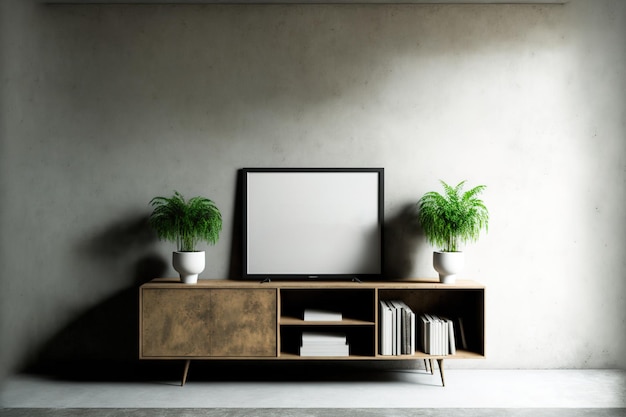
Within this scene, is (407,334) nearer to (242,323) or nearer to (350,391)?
(350,391)

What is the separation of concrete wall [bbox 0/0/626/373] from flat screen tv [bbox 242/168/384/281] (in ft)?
0.39

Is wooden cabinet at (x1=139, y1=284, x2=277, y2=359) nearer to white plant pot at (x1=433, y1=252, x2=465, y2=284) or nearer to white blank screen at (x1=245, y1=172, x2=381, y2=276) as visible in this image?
white blank screen at (x1=245, y1=172, x2=381, y2=276)

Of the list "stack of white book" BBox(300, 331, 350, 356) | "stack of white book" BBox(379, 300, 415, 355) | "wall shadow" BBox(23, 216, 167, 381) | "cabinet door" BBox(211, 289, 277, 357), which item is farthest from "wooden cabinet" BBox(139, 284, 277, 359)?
"stack of white book" BBox(379, 300, 415, 355)

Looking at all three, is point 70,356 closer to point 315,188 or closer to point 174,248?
point 174,248

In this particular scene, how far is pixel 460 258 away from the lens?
364 cm

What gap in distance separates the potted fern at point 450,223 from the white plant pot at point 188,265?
5.26 ft

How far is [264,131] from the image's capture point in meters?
3.94

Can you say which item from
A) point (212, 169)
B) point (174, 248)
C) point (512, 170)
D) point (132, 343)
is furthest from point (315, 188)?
point (132, 343)

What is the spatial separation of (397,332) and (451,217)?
2.84 feet

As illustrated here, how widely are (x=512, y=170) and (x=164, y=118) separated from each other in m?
2.66

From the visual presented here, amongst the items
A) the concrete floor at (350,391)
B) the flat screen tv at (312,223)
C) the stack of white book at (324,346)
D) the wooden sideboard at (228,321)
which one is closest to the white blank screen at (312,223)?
the flat screen tv at (312,223)

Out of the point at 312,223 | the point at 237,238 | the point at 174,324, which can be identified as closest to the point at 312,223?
the point at 312,223

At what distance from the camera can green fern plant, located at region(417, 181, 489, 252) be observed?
3.60m

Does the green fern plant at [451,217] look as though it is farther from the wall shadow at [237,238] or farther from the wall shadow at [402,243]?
the wall shadow at [237,238]
